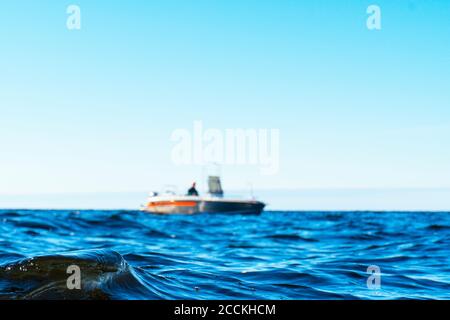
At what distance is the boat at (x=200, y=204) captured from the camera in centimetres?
9112

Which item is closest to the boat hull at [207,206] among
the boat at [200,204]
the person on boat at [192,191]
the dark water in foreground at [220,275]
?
the boat at [200,204]

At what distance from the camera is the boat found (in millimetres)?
91125

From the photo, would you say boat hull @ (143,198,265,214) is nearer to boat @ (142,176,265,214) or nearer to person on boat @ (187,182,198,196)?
boat @ (142,176,265,214)

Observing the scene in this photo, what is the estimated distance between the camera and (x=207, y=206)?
299 feet

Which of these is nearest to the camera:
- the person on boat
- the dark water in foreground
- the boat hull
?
the dark water in foreground

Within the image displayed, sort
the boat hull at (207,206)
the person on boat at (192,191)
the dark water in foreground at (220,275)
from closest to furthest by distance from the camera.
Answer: the dark water in foreground at (220,275) < the boat hull at (207,206) < the person on boat at (192,191)

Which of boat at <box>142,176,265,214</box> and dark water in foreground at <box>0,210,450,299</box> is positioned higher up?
dark water in foreground at <box>0,210,450,299</box>

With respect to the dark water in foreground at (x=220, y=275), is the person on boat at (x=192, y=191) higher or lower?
lower

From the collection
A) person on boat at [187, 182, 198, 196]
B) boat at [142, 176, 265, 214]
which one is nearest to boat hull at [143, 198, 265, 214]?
boat at [142, 176, 265, 214]

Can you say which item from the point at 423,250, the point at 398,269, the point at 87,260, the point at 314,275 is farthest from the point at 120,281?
the point at 423,250

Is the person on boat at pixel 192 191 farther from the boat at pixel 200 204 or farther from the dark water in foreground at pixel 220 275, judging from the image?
the dark water in foreground at pixel 220 275

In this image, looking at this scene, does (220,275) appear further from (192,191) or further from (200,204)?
(192,191)

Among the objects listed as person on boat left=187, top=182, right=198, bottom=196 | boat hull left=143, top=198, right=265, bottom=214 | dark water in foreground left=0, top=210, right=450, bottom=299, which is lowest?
boat hull left=143, top=198, right=265, bottom=214
